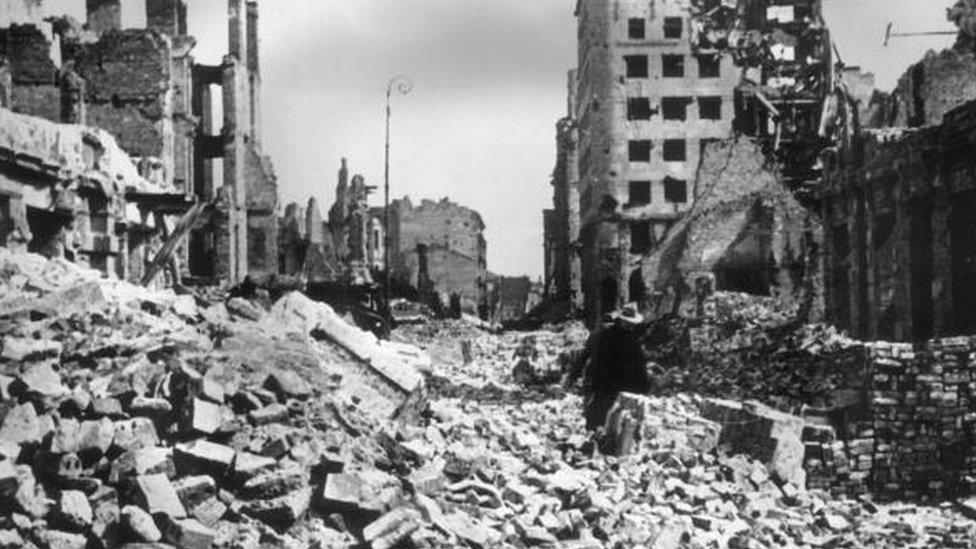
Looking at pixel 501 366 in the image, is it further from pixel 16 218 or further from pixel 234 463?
pixel 234 463

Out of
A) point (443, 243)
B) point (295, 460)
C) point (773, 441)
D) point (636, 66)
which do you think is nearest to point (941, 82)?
point (773, 441)

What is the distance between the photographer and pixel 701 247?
124 feet

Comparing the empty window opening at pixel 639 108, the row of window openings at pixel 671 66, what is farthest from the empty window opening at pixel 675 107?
the row of window openings at pixel 671 66

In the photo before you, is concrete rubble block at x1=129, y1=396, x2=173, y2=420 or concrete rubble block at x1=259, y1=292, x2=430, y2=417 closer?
concrete rubble block at x1=129, y1=396, x2=173, y2=420

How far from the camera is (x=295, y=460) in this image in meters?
7.03

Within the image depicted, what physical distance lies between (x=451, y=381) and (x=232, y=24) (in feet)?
86.6

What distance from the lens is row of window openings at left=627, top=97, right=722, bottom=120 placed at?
47250 mm

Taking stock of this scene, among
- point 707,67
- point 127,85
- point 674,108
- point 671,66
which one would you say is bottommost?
point 127,85

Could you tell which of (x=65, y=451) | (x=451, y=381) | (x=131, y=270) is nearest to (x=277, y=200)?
(x=131, y=270)

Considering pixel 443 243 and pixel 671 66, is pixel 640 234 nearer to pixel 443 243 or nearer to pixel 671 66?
pixel 671 66

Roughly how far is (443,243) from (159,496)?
5920cm

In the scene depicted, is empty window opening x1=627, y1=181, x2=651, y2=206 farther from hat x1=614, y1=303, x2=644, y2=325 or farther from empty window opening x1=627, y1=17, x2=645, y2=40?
hat x1=614, y1=303, x2=644, y2=325

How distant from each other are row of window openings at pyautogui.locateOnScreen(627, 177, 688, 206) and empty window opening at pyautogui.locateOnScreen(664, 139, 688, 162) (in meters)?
1.17

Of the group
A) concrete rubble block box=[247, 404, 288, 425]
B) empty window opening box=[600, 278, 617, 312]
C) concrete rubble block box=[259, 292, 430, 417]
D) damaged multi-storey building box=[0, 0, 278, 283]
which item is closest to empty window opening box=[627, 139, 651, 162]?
empty window opening box=[600, 278, 617, 312]
